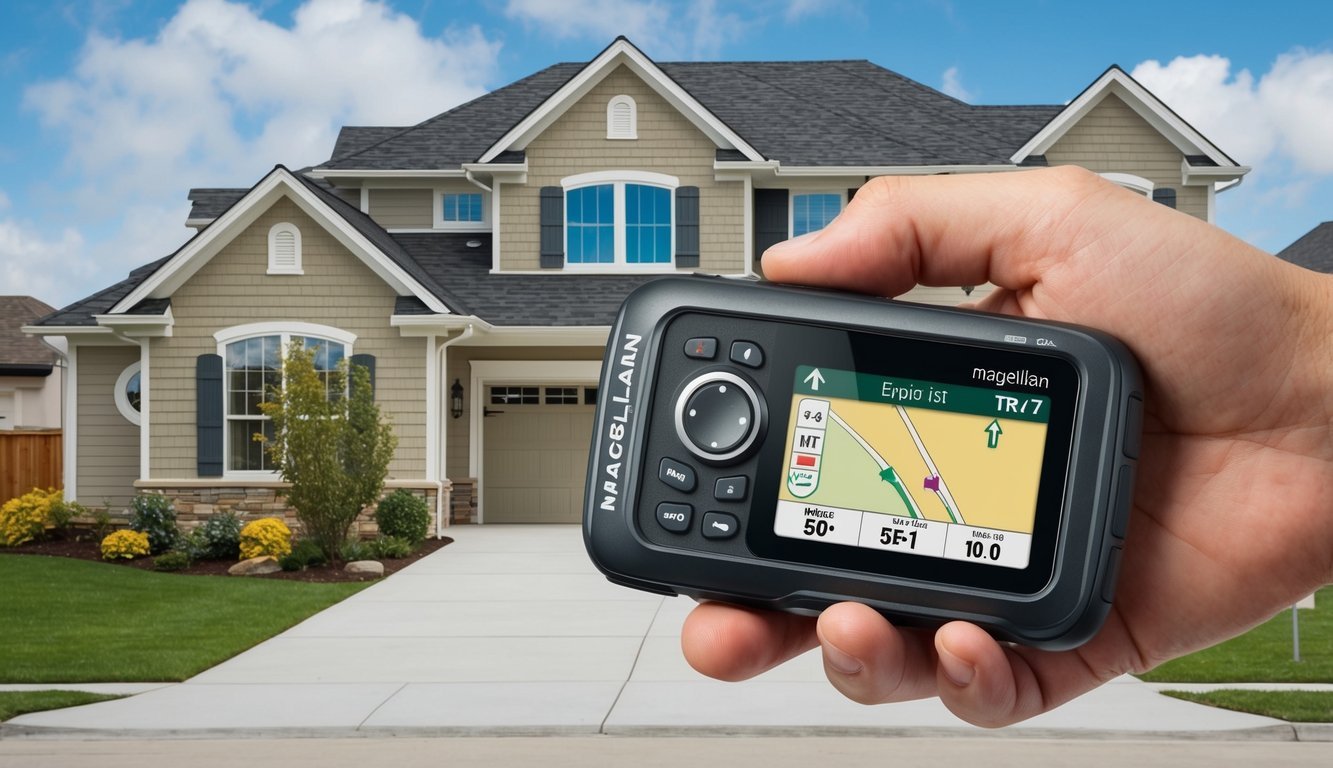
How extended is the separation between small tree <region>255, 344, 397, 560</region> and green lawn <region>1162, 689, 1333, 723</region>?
9918 mm

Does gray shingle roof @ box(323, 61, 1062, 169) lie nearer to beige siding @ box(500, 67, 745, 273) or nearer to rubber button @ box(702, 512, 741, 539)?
beige siding @ box(500, 67, 745, 273)

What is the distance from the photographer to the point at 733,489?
2.41 m

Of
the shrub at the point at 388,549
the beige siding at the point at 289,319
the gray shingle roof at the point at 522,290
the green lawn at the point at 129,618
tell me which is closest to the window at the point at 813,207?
the gray shingle roof at the point at 522,290

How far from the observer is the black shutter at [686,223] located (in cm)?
1973

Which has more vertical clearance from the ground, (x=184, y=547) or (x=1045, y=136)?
(x=1045, y=136)

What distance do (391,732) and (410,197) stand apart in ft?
Answer: 49.6

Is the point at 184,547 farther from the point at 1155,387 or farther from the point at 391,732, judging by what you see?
the point at 1155,387

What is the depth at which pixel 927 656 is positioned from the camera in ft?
8.85

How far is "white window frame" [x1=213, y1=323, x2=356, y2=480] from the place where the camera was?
59.8 ft

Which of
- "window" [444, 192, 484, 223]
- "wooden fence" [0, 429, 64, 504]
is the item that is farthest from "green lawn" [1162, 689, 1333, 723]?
"wooden fence" [0, 429, 64, 504]

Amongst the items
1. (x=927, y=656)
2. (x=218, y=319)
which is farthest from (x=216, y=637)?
(x=927, y=656)

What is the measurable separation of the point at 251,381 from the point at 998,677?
1719cm

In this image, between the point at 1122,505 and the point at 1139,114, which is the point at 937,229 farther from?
the point at 1139,114

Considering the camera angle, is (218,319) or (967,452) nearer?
(967,452)
